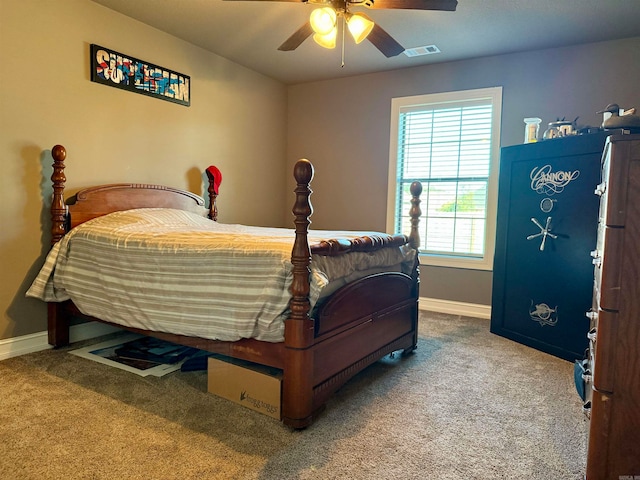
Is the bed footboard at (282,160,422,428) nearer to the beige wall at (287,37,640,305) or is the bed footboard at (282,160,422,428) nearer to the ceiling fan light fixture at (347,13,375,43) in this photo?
the ceiling fan light fixture at (347,13,375,43)

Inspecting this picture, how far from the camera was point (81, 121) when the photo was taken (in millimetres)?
2998

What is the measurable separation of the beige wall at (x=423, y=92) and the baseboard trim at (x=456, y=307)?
0.05 meters

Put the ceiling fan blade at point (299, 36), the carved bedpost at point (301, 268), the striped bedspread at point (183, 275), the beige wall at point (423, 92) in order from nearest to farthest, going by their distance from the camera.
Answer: the carved bedpost at point (301, 268), the striped bedspread at point (183, 275), the ceiling fan blade at point (299, 36), the beige wall at point (423, 92)

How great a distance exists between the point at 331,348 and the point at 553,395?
1310 millimetres

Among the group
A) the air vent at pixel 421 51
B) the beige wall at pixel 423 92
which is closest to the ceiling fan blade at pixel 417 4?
the air vent at pixel 421 51

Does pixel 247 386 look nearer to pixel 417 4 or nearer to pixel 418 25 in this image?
pixel 417 4

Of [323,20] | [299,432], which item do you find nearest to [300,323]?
[299,432]

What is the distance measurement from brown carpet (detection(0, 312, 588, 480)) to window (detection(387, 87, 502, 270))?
171 cm

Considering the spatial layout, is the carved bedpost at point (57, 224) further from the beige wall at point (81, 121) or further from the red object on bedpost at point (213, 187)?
the red object on bedpost at point (213, 187)

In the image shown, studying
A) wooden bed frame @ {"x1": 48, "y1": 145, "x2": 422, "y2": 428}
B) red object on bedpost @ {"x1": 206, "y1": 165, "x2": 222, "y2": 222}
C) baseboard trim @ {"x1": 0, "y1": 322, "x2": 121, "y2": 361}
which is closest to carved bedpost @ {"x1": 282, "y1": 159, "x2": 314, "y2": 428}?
wooden bed frame @ {"x1": 48, "y1": 145, "x2": 422, "y2": 428}

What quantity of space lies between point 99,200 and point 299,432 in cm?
226

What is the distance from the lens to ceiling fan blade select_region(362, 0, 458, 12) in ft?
7.07

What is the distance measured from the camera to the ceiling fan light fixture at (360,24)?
233 centimetres

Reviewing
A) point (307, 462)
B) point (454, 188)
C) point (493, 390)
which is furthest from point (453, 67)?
point (307, 462)
